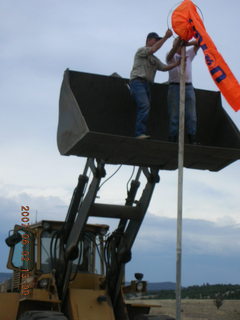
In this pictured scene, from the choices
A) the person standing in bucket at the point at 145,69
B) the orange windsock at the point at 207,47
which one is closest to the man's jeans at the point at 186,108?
the person standing in bucket at the point at 145,69

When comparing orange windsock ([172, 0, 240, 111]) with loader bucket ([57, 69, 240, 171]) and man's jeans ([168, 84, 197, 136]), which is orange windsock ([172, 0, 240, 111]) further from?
man's jeans ([168, 84, 197, 136])

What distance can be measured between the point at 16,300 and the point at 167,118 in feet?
12.1

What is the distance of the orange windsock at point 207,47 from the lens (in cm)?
766

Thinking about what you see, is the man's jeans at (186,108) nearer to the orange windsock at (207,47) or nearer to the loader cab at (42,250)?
the orange windsock at (207,47)

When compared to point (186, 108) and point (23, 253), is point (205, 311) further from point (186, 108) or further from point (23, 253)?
point (186, 108)

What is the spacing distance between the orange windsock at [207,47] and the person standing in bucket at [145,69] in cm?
73

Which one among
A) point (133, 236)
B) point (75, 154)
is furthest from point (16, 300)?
point (75, 154)

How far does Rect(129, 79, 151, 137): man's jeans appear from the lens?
854 cm

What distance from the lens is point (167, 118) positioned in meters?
9.89

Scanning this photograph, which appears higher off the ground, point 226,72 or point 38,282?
point 226,72

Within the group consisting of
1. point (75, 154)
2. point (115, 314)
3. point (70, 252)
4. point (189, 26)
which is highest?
point (189, 26)

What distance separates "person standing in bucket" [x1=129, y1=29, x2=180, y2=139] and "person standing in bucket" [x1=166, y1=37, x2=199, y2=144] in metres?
0.18

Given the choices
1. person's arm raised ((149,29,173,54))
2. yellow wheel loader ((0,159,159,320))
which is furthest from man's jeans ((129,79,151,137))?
yellow wheel loader ((0,159,159,320))

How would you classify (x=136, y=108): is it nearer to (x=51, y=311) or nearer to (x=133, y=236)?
(x=133, y=236)
